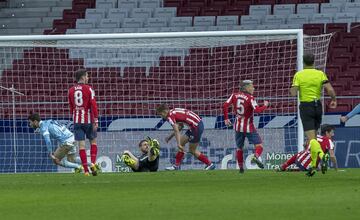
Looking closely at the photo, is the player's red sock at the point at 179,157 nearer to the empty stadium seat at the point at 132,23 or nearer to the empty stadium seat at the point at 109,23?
the empty stadium seat at the point at 132,23

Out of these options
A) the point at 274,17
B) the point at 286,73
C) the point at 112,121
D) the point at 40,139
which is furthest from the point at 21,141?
the point at 274,17

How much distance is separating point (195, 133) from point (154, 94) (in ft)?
9.23

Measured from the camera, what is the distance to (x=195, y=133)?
77.3 ft

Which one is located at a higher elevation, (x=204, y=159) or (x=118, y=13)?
(x=118, y=13)

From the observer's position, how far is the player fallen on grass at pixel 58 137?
23328mm

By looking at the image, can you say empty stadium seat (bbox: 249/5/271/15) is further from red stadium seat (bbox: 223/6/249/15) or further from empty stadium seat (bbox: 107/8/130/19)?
empty stadium seat (bbox: 107/8/130/19)

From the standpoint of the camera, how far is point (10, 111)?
85.6ft

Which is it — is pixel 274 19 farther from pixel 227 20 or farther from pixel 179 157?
pixel 179 157

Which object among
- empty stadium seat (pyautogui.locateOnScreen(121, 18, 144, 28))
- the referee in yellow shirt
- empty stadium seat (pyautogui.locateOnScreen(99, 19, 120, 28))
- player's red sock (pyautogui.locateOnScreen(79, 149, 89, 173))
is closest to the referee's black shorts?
the referee in yellow shirt

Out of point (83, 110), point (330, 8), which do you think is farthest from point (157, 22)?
point (83, 110)

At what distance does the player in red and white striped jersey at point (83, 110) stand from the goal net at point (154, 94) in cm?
469

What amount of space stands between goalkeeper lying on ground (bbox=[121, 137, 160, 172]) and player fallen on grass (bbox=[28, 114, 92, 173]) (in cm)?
99

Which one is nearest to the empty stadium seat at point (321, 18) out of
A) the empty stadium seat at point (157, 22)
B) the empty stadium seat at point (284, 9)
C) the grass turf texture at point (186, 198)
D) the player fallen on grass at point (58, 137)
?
the empty stadium seat at point (284, 9)

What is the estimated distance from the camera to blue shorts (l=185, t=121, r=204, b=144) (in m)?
23.5
